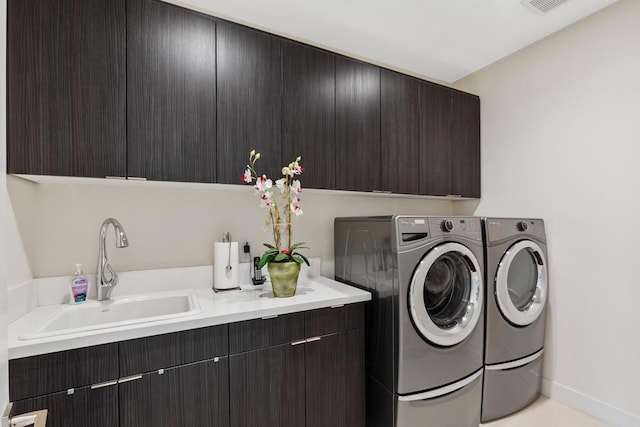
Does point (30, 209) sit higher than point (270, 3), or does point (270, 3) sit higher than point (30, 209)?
point (270, 3)

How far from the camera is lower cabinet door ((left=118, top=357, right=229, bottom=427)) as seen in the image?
1.29 metres

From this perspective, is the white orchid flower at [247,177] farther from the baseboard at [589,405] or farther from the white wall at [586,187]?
the baseboard at [589,405]

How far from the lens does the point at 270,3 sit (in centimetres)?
200

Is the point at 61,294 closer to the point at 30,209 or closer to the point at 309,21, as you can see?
the point at 30,209

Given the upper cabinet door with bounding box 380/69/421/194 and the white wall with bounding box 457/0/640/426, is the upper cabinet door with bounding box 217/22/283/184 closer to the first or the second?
the upper cabinet door with bounding box 380/69/421/194

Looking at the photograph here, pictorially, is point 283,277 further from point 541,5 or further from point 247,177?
point 541,5

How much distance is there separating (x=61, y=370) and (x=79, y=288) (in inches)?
22.2

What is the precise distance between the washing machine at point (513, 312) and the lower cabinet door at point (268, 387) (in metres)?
1.27

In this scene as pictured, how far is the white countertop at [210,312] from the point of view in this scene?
117cm

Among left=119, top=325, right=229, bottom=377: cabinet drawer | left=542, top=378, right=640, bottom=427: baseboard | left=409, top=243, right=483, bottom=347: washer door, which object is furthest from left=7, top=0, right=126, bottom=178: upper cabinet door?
left=542, top=378, right=640, bottom=427: baseboard

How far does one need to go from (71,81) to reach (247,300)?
1.31 meters

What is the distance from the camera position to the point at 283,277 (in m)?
1.75

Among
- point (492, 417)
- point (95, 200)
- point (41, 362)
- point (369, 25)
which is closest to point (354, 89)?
point (369, 25)

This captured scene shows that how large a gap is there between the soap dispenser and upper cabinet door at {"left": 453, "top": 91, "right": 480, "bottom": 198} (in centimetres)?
262
